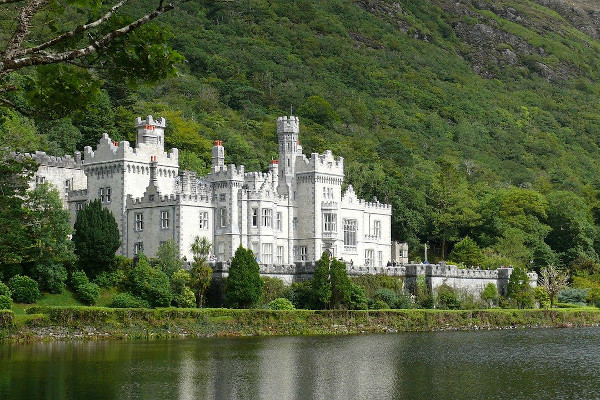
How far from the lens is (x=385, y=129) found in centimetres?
16112

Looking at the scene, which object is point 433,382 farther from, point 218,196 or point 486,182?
point 486,182

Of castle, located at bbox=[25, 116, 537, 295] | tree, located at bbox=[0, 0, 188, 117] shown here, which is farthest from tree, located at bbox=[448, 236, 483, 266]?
tree, located at bbox=[0, 0, 188, 117]

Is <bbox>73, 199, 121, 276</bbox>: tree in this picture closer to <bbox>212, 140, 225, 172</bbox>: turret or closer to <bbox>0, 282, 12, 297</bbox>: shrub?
<bbox>0, 282, 12, 297</bbox>: shrub

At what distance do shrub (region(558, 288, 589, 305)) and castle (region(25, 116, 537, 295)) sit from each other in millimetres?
7703

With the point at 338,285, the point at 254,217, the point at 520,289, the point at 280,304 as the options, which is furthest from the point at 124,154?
the point at 520,289

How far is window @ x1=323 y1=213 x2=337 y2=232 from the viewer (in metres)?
83.9

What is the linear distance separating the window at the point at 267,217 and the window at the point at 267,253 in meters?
1.56

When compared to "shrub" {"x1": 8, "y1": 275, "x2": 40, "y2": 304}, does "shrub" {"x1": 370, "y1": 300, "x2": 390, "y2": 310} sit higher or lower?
lower

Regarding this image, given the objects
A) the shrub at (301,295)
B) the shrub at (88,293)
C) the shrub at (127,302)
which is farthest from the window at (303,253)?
the shrub at (88,293)

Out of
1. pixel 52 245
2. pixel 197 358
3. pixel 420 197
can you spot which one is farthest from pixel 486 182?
pixel 197 358

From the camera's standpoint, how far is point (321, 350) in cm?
5331

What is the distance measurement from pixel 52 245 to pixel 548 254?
54136mm

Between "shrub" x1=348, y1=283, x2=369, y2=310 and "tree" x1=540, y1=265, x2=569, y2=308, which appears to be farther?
"tree" x1=540, y1=265, x2=569, y2=308

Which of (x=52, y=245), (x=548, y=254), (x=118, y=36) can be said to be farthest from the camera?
(x=548, y=254)
